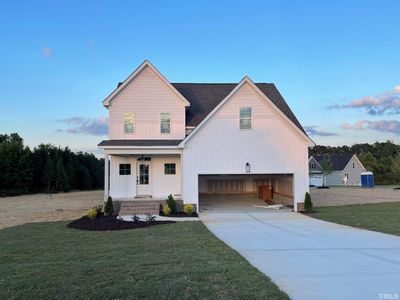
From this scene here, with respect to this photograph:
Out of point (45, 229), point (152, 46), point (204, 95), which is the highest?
point (152, 46)

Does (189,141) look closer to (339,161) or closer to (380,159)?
(339,161)

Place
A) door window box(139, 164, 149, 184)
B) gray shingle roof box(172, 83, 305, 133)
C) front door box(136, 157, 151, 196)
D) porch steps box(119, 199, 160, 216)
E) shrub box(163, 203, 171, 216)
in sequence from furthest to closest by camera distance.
Result: gray shingle roof box(172, 83, 305, 133), door window box(139, 164, 149, 184), front door box(136, 157, 151, 196), porch steps box(119, 199, 160, 216), shrub box(163, 203, 171, 216)

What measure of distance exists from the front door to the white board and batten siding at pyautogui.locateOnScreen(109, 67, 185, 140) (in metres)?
1.35

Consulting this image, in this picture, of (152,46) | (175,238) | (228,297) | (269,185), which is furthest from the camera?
(269,185)

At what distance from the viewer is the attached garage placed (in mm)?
25625

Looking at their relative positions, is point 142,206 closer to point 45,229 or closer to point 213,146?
point 213,146

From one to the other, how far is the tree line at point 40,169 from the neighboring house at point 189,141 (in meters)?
23.1

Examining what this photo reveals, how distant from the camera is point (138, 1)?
1641 centimetres

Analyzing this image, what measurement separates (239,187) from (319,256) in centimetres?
1881

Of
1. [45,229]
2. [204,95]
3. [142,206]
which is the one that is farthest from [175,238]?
[204,95]

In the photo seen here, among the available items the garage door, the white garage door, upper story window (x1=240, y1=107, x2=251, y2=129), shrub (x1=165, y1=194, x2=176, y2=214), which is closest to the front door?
shrub (x1=165, y1=194, x2=176, y2=214)

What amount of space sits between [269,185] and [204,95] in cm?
738

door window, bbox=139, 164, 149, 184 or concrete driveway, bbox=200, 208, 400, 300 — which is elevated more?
door window, bbox=139, 164, 149, 184

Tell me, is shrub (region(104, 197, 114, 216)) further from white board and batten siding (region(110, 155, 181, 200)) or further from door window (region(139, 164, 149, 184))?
door window (region(139, 164, 149, 184))
